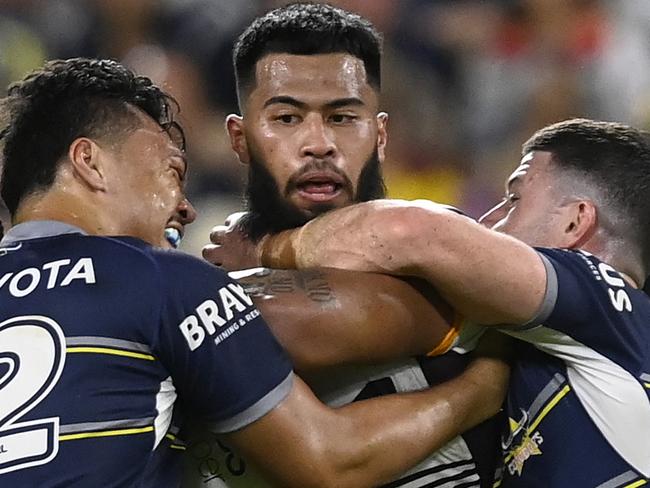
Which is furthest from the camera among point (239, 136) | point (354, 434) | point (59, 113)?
point (239, 136)

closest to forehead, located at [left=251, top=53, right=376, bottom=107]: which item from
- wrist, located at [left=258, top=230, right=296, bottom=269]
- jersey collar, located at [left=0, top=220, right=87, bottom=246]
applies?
wrist, located at [left=258, top=230, right=296, bottom=269]

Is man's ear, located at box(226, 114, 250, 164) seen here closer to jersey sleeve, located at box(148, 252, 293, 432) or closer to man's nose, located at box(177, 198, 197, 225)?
man's nose, located at box(177, 198, 197, 225)

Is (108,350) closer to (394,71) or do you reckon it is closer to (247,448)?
(247,448)

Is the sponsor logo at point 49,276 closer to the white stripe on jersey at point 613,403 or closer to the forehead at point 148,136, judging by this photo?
the forehead at point 148,136

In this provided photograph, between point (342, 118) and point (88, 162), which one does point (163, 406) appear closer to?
point (88, 162)

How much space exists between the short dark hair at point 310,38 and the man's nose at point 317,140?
22 centimetres

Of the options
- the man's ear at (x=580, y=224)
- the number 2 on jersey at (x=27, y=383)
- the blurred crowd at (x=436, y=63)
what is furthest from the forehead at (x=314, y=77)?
the blurred crowd at (x=436, y=63)

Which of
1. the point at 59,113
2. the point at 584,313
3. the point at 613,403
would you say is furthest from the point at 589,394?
the point at 59,113

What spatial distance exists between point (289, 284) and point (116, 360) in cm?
43

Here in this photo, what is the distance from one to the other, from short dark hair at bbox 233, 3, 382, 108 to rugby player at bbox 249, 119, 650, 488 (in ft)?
2.76

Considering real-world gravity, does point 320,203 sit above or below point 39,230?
below

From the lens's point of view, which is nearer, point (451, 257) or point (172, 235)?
point (451, 257)

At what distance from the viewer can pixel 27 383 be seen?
7.27 ft

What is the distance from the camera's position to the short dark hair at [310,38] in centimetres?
339
